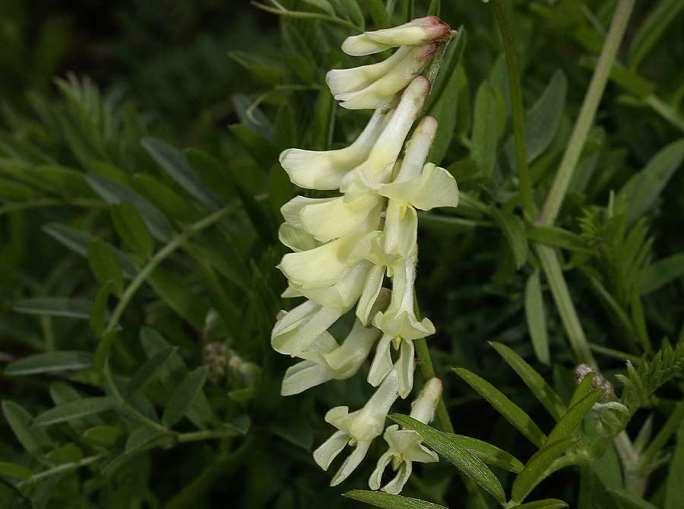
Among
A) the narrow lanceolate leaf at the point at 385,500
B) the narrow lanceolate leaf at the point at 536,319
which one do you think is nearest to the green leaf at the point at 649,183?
the narrow lanceolate leaf at the point at 536,319

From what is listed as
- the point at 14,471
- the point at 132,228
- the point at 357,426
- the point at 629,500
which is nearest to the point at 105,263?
the point at 132,228

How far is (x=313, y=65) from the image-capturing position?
0.68 m

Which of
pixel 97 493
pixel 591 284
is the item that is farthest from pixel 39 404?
pixel 591 284

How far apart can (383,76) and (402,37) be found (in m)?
0.02

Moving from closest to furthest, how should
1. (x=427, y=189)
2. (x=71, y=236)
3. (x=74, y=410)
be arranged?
Answer: (x=427, y=189)
(x=74, y=410)
(x=71, y=236)

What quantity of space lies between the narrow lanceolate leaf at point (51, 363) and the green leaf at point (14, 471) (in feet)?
0.24

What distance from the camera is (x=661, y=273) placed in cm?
67

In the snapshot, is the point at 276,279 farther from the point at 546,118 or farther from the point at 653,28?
the point at 653,28

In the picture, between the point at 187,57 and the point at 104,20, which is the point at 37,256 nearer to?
the point at 187,57

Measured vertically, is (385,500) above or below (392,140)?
below

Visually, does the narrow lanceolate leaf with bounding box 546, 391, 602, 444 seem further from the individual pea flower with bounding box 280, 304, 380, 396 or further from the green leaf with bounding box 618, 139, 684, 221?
the green leaf with bounding box 618, 139, 684, 221

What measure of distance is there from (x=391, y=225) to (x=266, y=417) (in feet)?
0.87

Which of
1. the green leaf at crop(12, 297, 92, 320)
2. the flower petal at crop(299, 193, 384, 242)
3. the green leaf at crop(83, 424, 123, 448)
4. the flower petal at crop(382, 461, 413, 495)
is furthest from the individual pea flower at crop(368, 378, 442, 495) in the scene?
the green leaf at crop(12, 297, 92, 320)

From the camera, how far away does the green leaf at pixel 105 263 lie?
657mm
